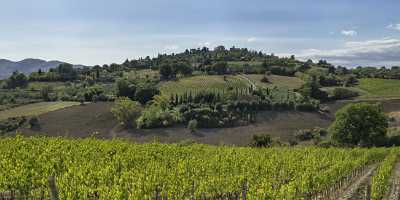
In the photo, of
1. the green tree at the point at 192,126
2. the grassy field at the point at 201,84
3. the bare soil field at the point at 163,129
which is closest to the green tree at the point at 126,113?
the bare soil field at the point at 163,129

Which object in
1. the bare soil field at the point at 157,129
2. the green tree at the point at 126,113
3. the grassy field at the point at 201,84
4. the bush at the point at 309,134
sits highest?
the grassy field at the point at 201,84

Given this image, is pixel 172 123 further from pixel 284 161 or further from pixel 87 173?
pixel 87 173

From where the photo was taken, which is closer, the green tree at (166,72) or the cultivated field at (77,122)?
the cultivated field at (77,122)

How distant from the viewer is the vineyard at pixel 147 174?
709 inches

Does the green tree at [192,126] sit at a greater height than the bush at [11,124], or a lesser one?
lesser

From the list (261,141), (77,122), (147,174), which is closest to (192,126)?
(261,141)

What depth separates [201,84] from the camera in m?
100

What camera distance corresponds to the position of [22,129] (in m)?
66.1

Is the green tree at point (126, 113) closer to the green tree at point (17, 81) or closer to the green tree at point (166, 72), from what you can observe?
the green tree at point (166, 72)

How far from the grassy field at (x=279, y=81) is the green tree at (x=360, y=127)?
124 ft

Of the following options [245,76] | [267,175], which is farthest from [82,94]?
[267,175]

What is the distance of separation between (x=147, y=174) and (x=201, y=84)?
7892 cm

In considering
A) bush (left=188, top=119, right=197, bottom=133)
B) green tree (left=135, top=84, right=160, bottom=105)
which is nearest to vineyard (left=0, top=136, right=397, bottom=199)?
bush (left=188, top=119, right=197, bottom=133)

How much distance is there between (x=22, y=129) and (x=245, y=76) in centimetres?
6148
